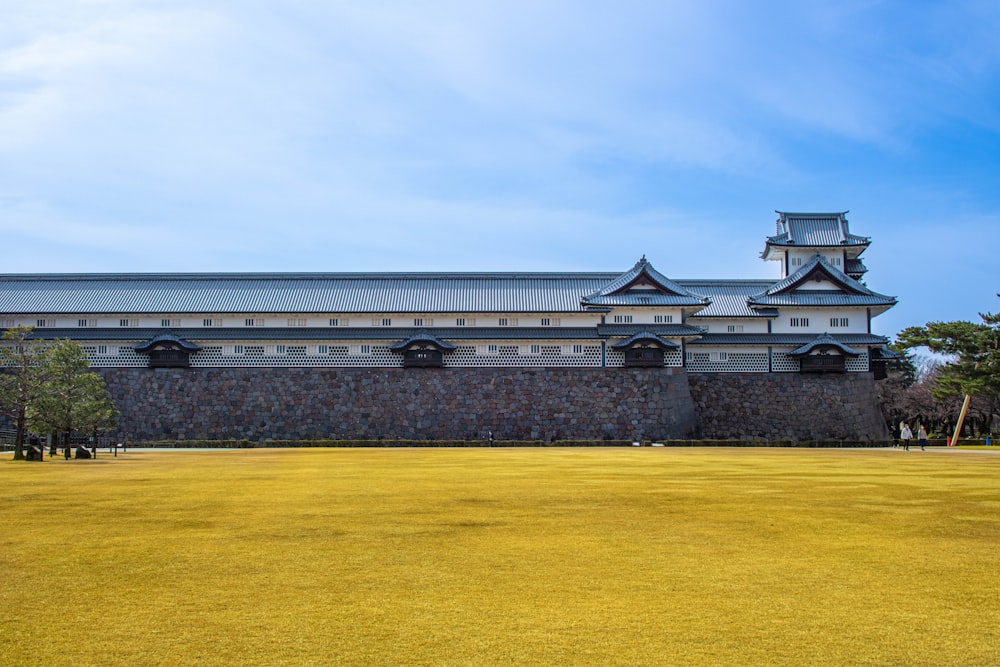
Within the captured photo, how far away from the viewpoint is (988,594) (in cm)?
942

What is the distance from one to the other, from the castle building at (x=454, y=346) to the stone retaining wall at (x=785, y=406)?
0.46 feet

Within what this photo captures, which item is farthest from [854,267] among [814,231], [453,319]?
[453,319]

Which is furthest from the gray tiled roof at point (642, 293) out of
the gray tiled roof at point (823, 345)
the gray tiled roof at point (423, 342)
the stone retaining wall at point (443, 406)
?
the gray tiled roof at point (423, 342)

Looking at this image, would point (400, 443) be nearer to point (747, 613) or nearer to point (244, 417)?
point (244, 417)

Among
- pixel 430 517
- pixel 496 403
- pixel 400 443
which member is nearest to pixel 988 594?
pixel 430 517

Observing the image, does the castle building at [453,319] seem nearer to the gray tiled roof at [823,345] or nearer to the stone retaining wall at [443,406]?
the gray tiled roof at [823,345]

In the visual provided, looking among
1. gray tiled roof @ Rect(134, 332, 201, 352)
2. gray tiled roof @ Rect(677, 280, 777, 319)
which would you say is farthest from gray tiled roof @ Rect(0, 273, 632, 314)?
gray tiled roof @ Rect(677, 280, 777, 319)

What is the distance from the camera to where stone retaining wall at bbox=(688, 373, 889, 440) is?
189 feet

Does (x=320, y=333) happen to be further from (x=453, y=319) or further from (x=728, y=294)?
(x=728, y=294)

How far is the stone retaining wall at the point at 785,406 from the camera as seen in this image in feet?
189

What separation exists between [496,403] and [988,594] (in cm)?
4677

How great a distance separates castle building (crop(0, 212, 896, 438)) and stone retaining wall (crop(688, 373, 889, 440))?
140 mm

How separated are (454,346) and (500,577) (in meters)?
47.4

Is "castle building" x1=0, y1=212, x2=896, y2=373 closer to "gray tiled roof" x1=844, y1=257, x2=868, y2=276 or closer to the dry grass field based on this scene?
"gray tiled roof" x1=844, y1=257, x2=868, y2=276
